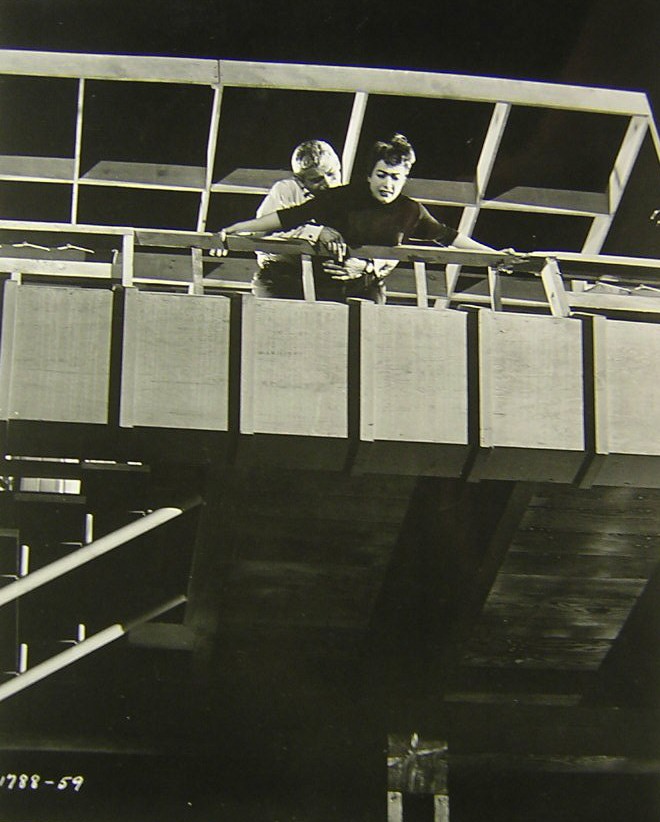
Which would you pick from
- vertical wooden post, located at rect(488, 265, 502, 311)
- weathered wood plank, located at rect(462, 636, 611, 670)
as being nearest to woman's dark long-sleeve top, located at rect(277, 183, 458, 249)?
vertical wooden post, located at rect(488, 265, 502, 311)

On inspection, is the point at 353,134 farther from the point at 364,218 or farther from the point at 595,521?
the point at 595,521

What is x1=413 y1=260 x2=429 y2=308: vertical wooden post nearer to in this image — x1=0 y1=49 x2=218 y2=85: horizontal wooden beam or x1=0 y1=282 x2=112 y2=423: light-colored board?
x1=0 y1=282 x2=112 y2=423: light-colored board

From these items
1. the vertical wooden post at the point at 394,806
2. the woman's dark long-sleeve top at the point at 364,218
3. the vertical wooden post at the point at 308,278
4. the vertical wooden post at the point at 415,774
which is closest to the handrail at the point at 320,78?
the woman's dark long-sleeve top at the point at 364,218

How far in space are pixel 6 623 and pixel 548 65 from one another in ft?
21.6

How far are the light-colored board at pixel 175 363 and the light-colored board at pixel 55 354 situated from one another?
175 mm

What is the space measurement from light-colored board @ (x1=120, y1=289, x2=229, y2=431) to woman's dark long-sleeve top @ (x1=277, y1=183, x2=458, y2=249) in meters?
1.01

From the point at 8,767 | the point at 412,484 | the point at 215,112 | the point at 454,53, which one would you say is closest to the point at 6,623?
the point at 8,767

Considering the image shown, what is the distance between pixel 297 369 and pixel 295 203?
4.61 ft

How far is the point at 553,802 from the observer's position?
10.5 m

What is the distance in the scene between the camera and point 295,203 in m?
8.70

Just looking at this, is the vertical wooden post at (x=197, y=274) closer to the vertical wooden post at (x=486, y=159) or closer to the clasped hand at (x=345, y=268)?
the clasped hand at (x=345, y=268)

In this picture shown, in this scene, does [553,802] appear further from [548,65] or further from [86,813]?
[548,65]

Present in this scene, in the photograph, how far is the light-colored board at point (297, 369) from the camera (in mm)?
7906

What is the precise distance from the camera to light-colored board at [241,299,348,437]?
25.9ft
